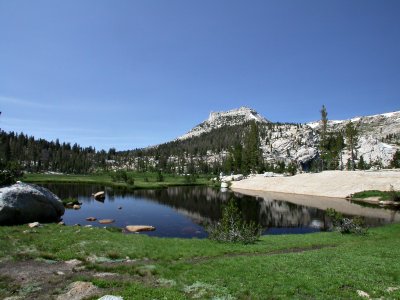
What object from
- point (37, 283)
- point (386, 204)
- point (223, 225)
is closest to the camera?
point (37, 283)

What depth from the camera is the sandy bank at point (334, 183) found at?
321 feet

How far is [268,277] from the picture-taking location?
18.4m

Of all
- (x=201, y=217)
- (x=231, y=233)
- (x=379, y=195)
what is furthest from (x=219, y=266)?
(x=379, y=195)

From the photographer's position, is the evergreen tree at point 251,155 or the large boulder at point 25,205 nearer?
the large boulder at point 25,205

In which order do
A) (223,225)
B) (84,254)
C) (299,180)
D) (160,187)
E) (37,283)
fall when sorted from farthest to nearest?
1. (160,187)
2. (299,180)
3. (223,225)
4. (84,254)
5. (37,283)

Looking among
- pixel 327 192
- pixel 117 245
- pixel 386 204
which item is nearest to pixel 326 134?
pixel 327 192

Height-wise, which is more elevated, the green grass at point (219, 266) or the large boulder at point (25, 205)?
the large boulder at point (25, 205)

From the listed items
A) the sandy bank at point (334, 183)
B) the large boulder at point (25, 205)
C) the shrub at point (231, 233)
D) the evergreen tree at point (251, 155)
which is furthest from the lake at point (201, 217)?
the evergreen tree at point (251, 155)

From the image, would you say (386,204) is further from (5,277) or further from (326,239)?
(5,277)

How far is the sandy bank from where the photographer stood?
97750mm

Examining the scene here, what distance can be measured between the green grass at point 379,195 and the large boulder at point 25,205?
81714 millimetres

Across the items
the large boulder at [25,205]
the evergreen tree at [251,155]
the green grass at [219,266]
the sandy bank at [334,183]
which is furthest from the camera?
the evergreen tree at [251,155]

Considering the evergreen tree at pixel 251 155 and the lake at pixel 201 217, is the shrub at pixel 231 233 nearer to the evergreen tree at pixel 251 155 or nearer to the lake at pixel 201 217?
the lake at pixel 201 217

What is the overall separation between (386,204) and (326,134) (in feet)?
249
